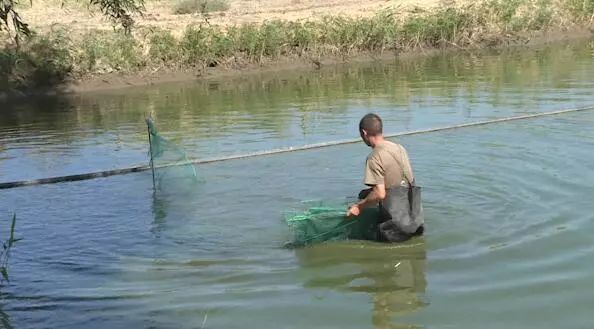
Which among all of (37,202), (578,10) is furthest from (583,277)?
(578,10)

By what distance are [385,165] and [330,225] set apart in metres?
0.86

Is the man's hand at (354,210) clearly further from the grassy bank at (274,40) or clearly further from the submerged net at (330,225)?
the grassy bank at (274,40)

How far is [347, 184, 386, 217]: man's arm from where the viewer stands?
680 cm

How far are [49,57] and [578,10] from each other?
766 inches

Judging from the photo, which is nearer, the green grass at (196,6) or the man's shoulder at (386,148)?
the man's shoulder at (386,148)

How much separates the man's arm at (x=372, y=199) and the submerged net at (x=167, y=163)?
3.62 metres

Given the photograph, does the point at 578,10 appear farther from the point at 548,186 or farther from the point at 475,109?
the point at 548,186

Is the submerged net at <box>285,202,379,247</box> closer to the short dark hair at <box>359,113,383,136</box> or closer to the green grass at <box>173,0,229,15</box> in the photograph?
the short dark hair at <box>359,113,383,136</box>

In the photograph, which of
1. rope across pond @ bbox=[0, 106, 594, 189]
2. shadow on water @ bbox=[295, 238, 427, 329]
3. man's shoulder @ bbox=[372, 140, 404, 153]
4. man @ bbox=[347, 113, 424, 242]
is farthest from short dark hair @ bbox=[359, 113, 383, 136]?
rope across pond @ bbox=[0, 106, 594, 189]

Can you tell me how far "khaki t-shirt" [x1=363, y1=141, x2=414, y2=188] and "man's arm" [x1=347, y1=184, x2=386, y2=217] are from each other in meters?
0.05

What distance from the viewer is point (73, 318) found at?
5.95 m

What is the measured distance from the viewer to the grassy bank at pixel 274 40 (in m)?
21.8

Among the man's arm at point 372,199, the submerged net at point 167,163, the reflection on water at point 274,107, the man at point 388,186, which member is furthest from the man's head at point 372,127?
the reflection on water at point 274,107

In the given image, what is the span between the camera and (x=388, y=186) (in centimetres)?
697
